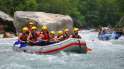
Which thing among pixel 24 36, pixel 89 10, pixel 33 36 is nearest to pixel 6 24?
pixel 24 36

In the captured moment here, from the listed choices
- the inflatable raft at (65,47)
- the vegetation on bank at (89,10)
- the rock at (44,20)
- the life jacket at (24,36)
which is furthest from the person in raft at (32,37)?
the vegetation on bank at (89,10)

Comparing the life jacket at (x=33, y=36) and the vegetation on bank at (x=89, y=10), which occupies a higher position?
the life jacket at (x=33, y=36)

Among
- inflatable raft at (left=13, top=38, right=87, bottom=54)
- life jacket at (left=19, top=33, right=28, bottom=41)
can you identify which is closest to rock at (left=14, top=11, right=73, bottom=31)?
life jacket at (left=19, top=33, right=28, bottom=41)

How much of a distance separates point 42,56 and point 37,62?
299cm

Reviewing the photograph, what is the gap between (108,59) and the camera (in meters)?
22.0

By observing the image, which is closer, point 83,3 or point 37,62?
point 37,62

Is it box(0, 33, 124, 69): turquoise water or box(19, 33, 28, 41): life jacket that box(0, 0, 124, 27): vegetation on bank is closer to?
box(19, 33, 28, 41): life jacket

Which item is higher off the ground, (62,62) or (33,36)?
(62,62)

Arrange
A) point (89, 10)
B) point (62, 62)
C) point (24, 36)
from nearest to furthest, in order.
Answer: point (62, 62) < point (24, 36) < point (89, 10)

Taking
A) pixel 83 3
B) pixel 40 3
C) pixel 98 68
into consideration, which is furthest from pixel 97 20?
pixel 98 68

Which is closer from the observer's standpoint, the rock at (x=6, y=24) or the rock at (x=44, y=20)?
the rock at (x=44, y=20)

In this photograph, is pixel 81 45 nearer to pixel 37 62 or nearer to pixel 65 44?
pixel 65 44

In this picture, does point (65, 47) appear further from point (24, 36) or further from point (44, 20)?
point (44, 20)

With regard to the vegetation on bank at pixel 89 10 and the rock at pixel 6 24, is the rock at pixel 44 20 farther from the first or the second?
the vegetation on bank at pixel 89 10
